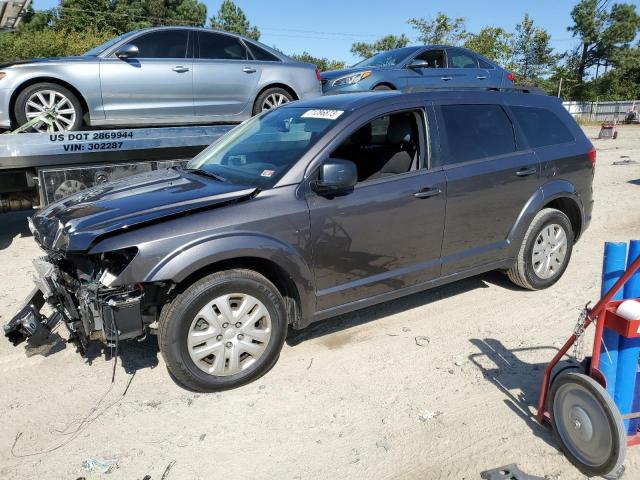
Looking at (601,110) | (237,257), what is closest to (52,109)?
(237,257)

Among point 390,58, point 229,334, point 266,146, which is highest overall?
point 390,58

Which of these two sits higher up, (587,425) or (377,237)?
(377,237)

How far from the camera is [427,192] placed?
390cm

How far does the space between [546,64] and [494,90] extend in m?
48.0

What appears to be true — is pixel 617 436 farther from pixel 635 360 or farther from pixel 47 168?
pixel 47 168

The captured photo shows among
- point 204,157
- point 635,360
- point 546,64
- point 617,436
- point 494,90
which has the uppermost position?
point 546,64

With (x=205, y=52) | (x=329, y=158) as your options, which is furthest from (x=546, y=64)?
(x=329, y=158)

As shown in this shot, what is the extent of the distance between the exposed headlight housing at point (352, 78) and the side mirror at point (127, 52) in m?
3.94

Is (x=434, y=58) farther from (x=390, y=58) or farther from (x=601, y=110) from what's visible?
(x=601, y=110)

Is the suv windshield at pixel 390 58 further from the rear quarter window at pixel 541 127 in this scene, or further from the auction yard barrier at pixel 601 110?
the auction yard barrier at pixel 601 110

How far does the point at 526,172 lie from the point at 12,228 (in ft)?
22.4

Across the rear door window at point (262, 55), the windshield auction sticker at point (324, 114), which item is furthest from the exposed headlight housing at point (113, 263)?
the rear door window at point (262, 55)

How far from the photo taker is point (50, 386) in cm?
346

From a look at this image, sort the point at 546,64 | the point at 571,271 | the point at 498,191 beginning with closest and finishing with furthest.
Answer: the point at 498,191 < the point at 571,271 < the point at 546,64
